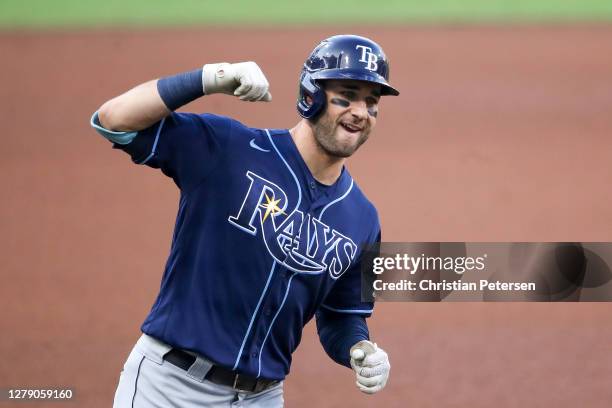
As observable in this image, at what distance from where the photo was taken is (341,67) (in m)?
2.88

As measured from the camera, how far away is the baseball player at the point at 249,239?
2734 mm

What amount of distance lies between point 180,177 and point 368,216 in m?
0.70

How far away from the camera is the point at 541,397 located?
17.3ft

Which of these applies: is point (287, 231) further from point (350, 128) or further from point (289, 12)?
point (289, 12)

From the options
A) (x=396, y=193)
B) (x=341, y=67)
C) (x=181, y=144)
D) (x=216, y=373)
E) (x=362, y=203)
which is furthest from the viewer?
(x=396, y=193)

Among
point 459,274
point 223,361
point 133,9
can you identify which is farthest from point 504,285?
point 133,9

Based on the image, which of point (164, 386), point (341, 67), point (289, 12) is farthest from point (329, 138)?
point (289, 12)

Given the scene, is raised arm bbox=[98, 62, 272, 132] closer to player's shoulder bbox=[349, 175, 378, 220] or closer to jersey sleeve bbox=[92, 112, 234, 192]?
jersey sleeve bbox=[92, 112, 234, 192]

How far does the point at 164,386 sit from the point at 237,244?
478 mm

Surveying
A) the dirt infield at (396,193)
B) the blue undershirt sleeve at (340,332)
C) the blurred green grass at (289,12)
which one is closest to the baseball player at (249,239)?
the blue undershirt sleeve at (340,332)

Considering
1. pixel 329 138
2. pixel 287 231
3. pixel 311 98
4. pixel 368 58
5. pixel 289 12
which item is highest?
pixel 289 12

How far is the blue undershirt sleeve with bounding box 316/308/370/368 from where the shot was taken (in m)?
3.10

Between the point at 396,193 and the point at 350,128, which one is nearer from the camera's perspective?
the point at 350,128

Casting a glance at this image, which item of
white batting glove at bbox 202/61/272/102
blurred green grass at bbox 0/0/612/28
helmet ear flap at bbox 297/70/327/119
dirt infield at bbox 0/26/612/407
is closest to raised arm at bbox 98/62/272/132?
white batting glove at bbox 202/61/272/102
